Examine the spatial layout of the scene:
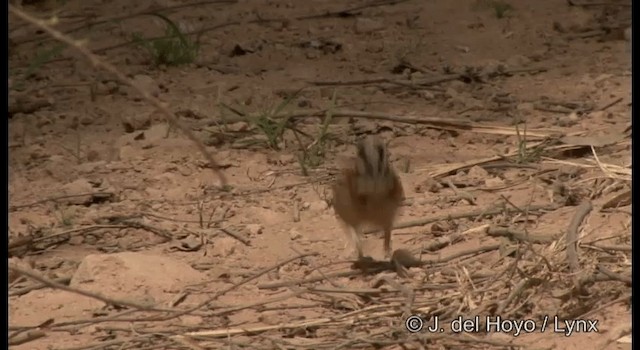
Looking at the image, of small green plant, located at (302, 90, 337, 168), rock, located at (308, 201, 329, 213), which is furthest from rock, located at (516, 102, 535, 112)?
rock, located at (308, 201, 329, 213)

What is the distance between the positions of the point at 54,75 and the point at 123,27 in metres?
0.69

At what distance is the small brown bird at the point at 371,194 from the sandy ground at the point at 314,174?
151 millimetres

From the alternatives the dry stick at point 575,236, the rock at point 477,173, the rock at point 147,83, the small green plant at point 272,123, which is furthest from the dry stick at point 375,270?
the rock at point 147,83

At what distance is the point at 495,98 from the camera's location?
556 centimetres

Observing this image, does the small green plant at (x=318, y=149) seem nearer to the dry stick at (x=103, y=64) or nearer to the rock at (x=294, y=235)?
the rock at (x=294, y=235)

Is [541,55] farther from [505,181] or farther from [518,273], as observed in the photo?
[518,273]

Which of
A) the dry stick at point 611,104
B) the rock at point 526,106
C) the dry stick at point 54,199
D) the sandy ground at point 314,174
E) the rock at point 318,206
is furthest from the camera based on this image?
the rock at point 526,106

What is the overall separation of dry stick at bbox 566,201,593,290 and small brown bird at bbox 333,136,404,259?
56 cm

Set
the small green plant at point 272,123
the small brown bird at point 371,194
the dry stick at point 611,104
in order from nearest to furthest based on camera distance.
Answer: the small brown bird at point 371,194
the small green plant at point 272,123
the dry stick at point 611,104

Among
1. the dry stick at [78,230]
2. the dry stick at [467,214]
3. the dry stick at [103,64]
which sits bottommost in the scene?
the dry stick at [78,230]

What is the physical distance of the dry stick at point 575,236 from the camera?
3.48m

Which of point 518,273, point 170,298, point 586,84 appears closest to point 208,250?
point 170,298

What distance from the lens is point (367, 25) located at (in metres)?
6.53

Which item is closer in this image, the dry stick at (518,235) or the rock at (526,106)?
the dry stick at (518,235)
